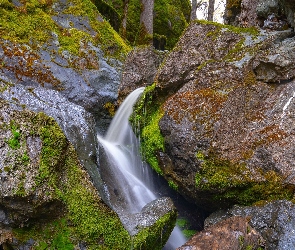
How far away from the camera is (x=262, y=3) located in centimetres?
591

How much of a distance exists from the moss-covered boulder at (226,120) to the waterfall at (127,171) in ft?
1.30

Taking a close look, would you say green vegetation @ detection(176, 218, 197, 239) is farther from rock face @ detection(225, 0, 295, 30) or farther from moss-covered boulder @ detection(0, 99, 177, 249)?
rock face @ detection(225, 0, 295, 30)

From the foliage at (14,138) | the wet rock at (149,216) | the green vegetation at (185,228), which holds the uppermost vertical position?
the foliage at (14,138)

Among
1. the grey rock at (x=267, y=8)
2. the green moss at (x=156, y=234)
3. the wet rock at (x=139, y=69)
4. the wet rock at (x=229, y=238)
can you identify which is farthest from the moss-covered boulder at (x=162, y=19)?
the wet rock at (x=229, y=238)

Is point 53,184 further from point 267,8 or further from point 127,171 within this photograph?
point 267,8

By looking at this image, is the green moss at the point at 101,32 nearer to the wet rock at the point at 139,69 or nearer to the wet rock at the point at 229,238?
the wet rock at the point at 139,69

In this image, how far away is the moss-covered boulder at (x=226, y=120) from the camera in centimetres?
409

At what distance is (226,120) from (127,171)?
1.90 metres

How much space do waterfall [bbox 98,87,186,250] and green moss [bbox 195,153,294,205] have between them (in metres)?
1.07

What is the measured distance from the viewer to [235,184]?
4.07m

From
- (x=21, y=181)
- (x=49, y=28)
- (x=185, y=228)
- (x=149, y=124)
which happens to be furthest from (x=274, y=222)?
(x=49, y=28)

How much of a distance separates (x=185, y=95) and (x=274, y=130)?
56.9 inches

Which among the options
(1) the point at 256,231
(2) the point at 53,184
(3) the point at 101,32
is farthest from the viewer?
(3) the point at 101,32

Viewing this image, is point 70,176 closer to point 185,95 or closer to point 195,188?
point 195,188
